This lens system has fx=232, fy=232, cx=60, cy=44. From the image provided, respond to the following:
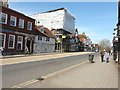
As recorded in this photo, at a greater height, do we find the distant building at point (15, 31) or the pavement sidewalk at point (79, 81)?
the distant building at point (15, 31)

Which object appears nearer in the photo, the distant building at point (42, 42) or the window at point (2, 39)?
the window at point (2, 39)

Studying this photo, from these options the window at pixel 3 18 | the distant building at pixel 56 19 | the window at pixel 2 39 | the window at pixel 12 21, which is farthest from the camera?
the distant building at pixel 56 19

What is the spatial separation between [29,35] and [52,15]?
41.6 metres

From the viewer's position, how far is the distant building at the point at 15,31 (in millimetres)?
38438

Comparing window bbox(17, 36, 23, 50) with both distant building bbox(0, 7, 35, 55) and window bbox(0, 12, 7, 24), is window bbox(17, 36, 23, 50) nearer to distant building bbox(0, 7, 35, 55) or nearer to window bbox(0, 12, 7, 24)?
distant building bbox(0, 7, 35, 55)

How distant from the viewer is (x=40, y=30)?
58469mm

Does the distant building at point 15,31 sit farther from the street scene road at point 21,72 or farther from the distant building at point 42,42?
the street scene road at point 21,72

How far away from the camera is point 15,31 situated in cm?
4153

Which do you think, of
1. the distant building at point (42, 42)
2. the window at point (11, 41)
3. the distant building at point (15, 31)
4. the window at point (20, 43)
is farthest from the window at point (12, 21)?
the distant building at point (42, 42)

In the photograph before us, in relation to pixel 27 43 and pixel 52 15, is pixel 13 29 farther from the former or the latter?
pixel 52 15

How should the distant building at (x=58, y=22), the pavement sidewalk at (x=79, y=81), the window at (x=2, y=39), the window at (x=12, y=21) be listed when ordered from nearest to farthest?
the pavement sidewalk at (x=79, y=81) < the window at (x=2, y=39) < the window at (x=12, y=21) < the distant building at (x=58, y=22)

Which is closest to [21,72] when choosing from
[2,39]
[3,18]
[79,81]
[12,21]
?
[79,81]

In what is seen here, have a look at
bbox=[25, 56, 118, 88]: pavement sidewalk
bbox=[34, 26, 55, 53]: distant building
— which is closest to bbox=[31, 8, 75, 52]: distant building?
bbox=[34, 26, 55, 53]: distant building

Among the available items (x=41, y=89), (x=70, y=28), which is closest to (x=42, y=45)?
(x=70, y=28)
